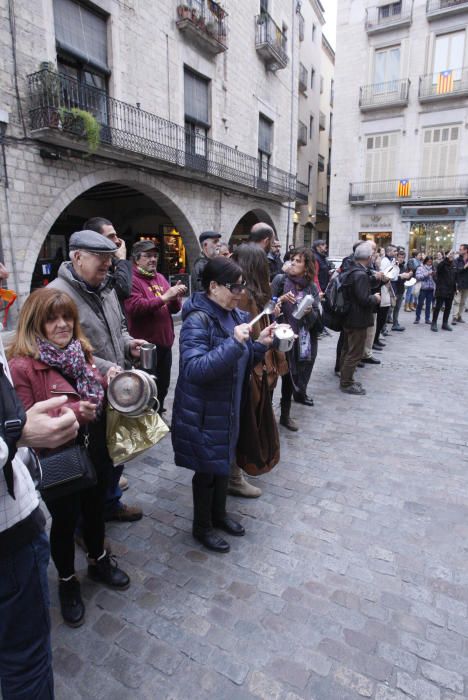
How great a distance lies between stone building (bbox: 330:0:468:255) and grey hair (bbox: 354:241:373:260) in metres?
18.9

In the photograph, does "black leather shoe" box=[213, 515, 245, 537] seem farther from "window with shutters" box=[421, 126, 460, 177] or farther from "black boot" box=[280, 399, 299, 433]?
"window with shutters" box=[421, 126, 460, 177]

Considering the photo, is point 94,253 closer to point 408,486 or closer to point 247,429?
point 247,429

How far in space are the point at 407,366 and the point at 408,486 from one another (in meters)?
4.00

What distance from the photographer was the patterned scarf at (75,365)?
6.33 feet

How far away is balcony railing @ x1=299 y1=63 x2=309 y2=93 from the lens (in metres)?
23.6

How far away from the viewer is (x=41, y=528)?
1.44 m

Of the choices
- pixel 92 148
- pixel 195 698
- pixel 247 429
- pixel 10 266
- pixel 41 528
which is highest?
pixel 92 148

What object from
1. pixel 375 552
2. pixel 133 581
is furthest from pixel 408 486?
pixel 133 581

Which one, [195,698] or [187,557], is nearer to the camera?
[195,698]

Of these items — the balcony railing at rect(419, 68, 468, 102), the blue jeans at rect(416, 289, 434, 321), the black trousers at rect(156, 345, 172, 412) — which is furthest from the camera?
the balcony railing at rect(419, 68, 468, 102)

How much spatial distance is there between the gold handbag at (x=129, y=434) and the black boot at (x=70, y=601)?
66cm

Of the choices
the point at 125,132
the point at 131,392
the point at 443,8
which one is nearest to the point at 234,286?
the point at 131,392

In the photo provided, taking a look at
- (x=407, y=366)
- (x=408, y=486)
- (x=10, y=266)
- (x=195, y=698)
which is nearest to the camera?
(x=195, y=698)

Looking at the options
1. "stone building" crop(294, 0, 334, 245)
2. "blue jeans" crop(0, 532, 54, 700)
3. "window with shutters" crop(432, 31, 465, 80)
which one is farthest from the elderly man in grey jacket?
"window with shutters" crop(432, 31, 465, 80)
